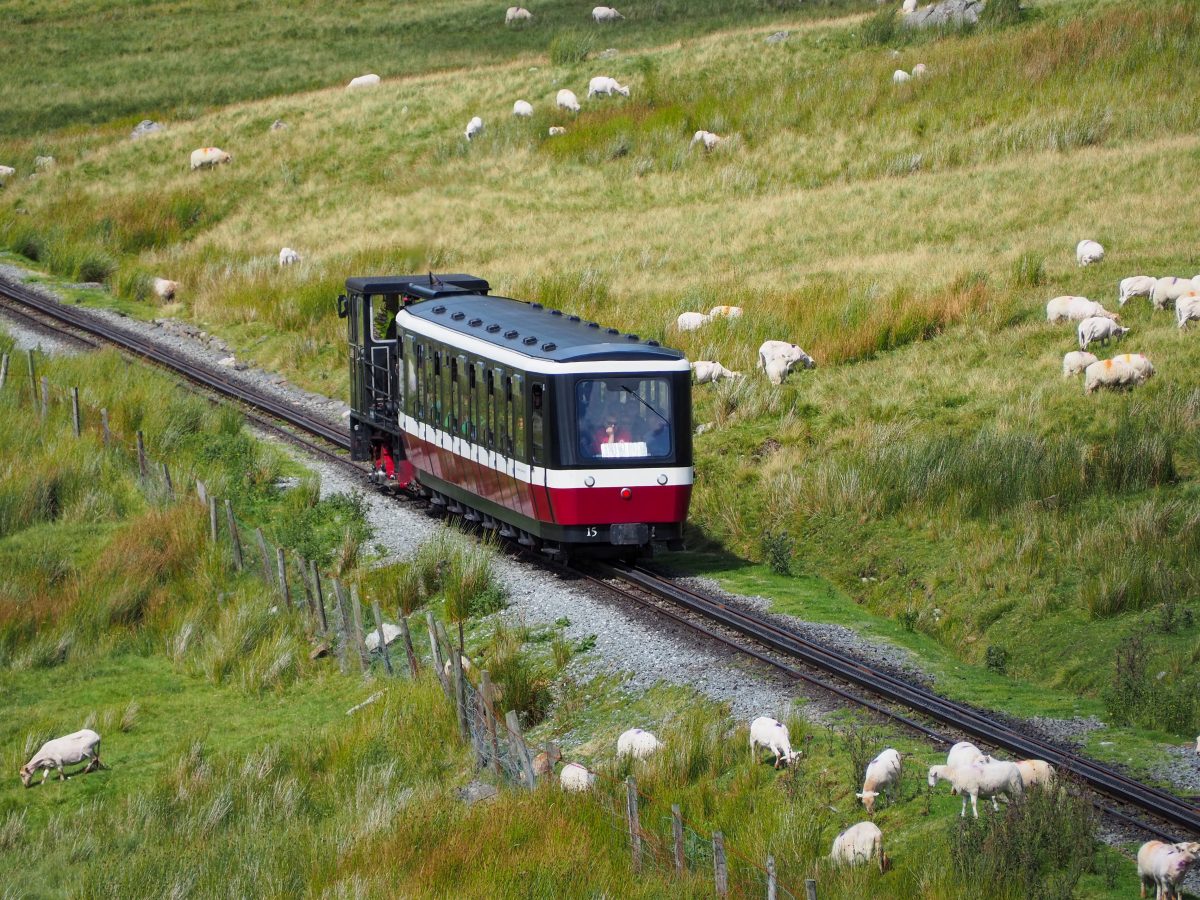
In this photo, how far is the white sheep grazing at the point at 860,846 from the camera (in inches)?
408

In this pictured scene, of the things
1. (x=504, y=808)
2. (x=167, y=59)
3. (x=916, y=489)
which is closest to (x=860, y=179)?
(x=916, y=489)

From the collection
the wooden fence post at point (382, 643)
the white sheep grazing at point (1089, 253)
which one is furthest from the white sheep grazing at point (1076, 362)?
the wooden fence post at point (382, 643)

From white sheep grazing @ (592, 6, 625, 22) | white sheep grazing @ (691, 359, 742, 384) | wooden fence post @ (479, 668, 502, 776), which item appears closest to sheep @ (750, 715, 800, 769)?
wooden fence post @ (479, 668, 502, 776)

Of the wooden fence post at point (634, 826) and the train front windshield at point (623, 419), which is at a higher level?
the train front windshield at point (623, 419)

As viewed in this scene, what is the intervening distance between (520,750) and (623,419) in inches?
241

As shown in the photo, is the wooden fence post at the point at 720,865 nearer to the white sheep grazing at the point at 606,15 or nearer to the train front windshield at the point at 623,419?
the train front windshield at the point at 623,419

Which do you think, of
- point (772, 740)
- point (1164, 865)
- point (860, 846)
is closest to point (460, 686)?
point (772, 740)

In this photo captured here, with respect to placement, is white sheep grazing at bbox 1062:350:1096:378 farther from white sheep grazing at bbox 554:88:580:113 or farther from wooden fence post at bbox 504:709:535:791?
white sheep grazing at bbox 554:88:580:113

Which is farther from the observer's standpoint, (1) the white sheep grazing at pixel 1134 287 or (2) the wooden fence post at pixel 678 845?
(1) the white sheep grazing at pixel 1134 287

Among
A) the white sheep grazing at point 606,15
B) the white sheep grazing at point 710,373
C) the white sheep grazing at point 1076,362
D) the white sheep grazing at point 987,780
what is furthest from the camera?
the white sheep grazing at point 606,15

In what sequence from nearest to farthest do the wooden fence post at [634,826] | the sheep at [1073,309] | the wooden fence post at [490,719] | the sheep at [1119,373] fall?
the wooden fence post at [634,826], the wooden fence post at [490,719], the sheep at [1119,373], the sheep at [1073,309]

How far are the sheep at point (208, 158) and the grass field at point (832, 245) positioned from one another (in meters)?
0.57

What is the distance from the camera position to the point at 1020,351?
23656 millimetres

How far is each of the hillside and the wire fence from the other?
14.5ft
